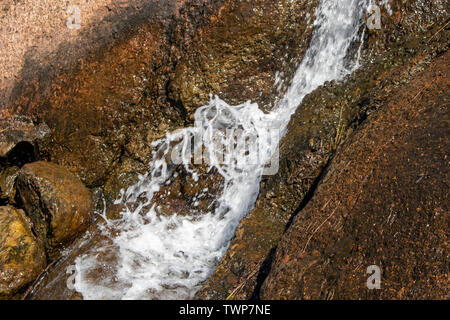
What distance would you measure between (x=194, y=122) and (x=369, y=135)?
1.87 m

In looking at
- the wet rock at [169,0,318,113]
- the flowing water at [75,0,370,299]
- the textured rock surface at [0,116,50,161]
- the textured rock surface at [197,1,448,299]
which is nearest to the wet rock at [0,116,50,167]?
the textured rock surface at [0,116,50,161]

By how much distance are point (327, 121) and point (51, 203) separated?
8.00 feet

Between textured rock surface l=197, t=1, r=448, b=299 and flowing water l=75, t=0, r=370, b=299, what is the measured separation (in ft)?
0.64

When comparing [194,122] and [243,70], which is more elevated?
[243,70]

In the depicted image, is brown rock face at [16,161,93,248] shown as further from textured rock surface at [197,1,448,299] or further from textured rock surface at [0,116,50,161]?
textured rock surface at [197,1,448,299]

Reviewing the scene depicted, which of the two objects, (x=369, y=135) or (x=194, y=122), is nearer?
(x=369, y=135)

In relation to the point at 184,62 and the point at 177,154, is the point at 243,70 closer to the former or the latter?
the point at 184,62

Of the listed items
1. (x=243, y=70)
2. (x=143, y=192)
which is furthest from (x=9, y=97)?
(x=243, y=70)

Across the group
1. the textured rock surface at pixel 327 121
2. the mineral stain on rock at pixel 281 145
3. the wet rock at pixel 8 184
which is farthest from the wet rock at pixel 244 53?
the wet rock at pixel 8 184

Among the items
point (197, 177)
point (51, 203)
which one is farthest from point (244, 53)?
point (51, 203)

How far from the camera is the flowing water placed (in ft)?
10.2

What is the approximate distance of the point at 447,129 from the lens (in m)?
2.04

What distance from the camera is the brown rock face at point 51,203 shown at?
3.41 m

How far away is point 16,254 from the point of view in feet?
10.6
